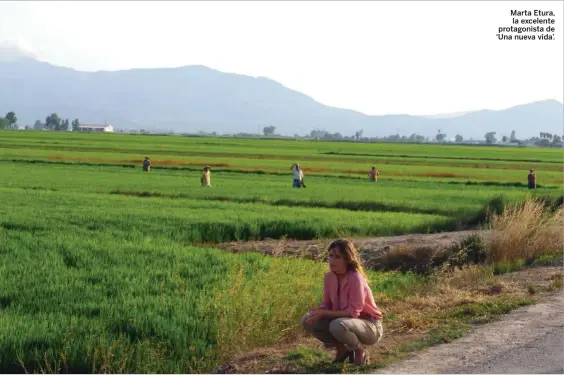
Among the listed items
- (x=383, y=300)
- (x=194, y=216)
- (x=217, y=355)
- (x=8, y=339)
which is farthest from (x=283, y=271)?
(x=194, y=216)

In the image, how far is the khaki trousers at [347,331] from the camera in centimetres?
779

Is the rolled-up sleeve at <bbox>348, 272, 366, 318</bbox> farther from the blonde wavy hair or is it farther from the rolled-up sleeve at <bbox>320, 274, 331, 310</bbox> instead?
the rolled-up sleeve at <bbox>320, 274, 331, 310</bbox>

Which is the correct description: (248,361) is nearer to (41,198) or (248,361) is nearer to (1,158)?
(41,198)

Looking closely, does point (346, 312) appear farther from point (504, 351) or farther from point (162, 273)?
point (162, 273)

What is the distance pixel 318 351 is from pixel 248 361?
2.75ft

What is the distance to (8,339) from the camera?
855cm

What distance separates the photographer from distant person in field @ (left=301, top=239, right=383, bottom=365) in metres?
7.81

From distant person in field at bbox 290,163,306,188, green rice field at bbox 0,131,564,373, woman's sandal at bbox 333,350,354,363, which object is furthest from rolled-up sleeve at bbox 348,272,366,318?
distant person in field at bbox 290,163,306,188

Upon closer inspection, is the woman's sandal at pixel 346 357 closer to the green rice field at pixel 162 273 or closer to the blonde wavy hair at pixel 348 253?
the blonde wavy hair at pixel 348 253

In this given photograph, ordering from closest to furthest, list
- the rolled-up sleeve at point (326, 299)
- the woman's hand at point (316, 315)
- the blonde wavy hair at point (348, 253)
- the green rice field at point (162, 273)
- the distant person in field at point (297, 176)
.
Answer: the blonde wavy hair at point (348, 253)
the woman's hand at point (316, 315)
the rolled-up sleeve at point (326, 299)
the green rice field at point (162, 273)
the distant person in field at point (297, 176)

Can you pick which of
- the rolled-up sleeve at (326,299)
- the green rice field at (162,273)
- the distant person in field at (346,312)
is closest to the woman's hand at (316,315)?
the distant person in field at (346,312)

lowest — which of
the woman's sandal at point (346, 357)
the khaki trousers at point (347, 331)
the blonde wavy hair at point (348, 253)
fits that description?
the woman's sandal at point (346, 357)

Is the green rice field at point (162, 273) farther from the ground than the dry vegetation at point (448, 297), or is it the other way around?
the green rice field at point (162, 273)

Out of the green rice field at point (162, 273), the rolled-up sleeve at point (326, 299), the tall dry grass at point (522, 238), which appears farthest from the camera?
the tall dry grass at point (522, 238)
